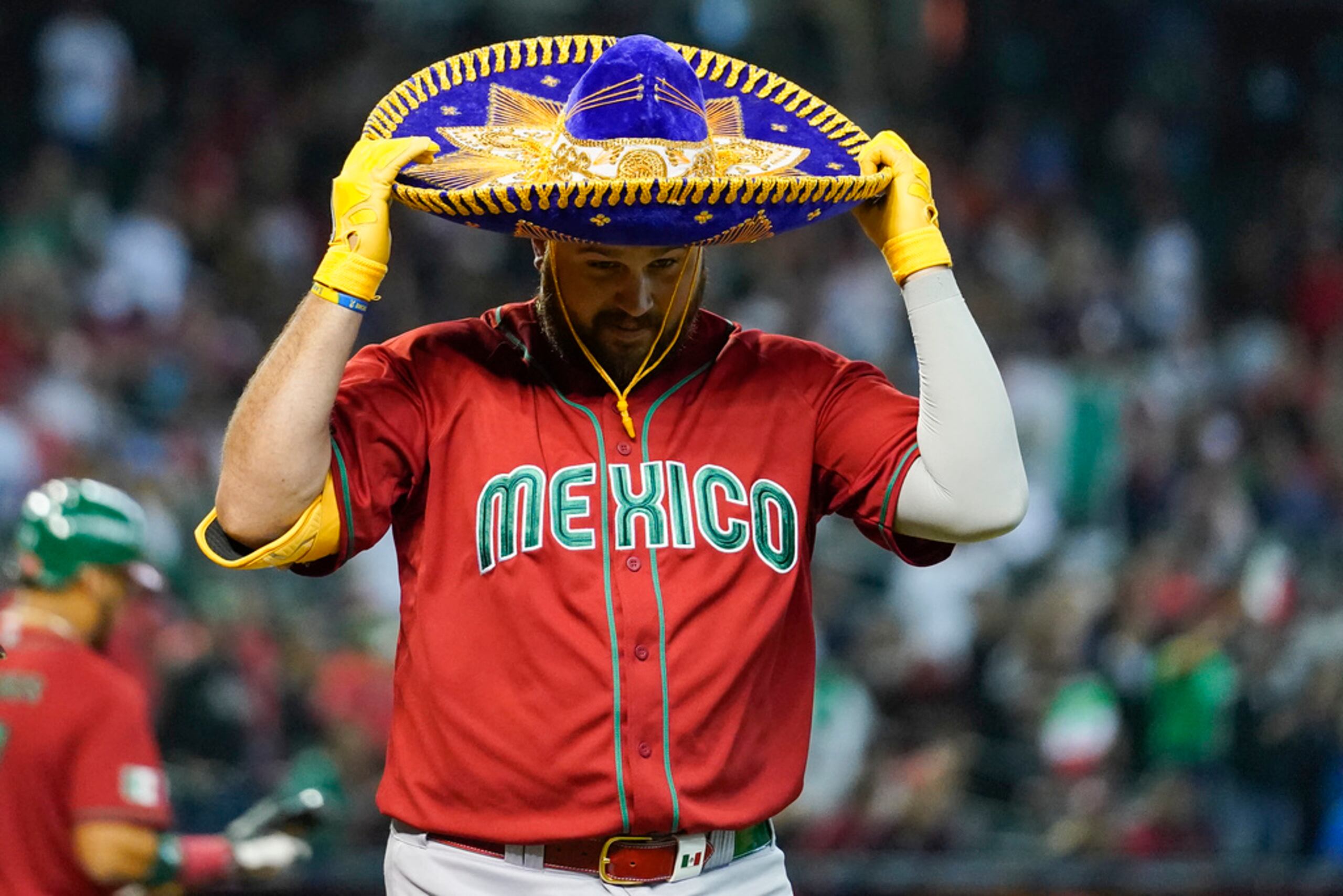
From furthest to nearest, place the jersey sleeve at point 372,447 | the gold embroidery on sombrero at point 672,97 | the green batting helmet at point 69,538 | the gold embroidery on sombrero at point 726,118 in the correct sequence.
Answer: the green batting helmet at point 69,538
the gold embroidery on sombrero at point 726,118
the gold embroidery on sombrero at point 672,97
the jersey sleeve at point 372,447

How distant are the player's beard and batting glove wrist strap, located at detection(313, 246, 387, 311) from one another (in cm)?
34

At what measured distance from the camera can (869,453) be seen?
2.57 metres

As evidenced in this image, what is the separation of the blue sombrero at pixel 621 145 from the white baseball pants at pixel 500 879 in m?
0.87

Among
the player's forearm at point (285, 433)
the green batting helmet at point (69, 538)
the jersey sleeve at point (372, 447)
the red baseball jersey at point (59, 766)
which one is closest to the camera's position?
the player's forearm at point (285, 433)

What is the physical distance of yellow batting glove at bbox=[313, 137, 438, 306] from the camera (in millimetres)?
2336

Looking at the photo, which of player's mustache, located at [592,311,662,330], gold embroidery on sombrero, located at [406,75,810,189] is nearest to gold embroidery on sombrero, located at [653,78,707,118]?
gold embroidery on sombrero, located at [406,75,810,189]

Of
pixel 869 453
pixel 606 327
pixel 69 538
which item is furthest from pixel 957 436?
pixel 69 538

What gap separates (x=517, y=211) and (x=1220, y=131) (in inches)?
423

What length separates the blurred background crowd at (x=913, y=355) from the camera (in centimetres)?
729

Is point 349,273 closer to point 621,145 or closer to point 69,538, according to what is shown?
point 621,145

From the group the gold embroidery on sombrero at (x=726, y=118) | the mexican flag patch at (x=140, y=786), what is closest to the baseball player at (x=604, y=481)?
the gold embroidery on sombrero at (x=726, y=118)

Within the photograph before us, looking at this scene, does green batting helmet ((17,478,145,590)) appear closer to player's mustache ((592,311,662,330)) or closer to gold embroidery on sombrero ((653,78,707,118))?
player's mustache ((592,311,662,330))

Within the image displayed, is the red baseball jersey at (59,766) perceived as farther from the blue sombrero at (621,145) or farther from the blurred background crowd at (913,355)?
the blurred background crowd at (913,355)

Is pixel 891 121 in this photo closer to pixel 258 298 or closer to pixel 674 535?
pixel 258 298
